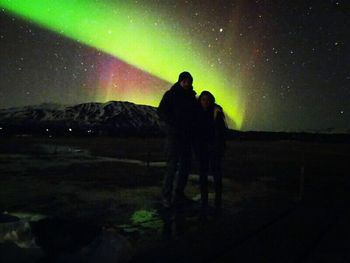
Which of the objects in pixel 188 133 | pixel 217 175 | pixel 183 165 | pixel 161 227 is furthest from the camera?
pixel 217 175

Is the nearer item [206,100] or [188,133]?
[188,133]

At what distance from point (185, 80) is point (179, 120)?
590 millimetres

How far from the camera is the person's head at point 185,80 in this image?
618 centimetres

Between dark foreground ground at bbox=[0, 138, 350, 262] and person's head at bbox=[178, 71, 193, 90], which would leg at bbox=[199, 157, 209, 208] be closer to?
dark foreground ground at bbox=[0, 138, 350, 262]

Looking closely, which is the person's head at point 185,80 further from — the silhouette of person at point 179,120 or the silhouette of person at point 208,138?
the silhouette of person at point 208,138

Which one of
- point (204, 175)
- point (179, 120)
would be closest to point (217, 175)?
point (204, 175)

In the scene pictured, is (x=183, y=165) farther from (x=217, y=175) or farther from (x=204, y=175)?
Answer: (x=217, y=175)

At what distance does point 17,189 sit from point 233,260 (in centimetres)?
616

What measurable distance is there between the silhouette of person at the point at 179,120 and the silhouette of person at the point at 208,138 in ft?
0.51

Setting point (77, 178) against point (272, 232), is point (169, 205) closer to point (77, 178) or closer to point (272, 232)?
point (272, 232)

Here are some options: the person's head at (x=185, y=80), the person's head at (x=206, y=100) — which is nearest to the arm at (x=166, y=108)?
the person's head at (x=185, y=80)

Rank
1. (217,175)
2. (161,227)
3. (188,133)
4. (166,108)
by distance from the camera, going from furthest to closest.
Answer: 1. (217,175)
2. (188,133)
3. (166,108)
4. (161,227)

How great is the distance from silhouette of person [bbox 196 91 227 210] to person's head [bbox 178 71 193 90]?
42 cm

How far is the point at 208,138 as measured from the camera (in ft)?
21.4
